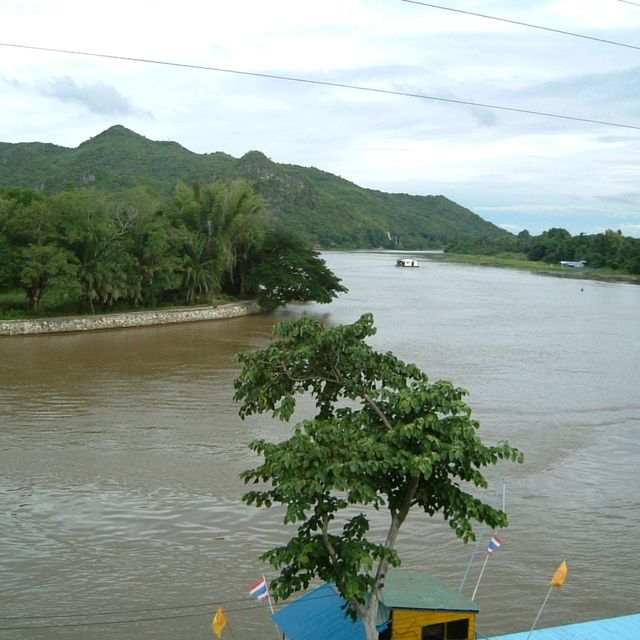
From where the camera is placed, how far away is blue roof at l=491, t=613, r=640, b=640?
25.2ft

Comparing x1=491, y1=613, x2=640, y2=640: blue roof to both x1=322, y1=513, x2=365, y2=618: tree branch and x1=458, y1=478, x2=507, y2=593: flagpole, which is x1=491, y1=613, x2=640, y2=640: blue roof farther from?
x1=322, y1=513, x2=365, y2=618: tree branch

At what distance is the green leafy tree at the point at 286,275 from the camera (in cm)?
3825

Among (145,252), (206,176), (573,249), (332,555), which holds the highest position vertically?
(206,176)

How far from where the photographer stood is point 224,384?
21312 millimetres

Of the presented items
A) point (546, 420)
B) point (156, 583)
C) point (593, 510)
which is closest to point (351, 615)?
point (156, 583)

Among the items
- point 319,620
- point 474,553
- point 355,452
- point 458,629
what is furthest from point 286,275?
point 355,452

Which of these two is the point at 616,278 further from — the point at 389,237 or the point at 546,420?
the point at 389,237

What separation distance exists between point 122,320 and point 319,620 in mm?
26851

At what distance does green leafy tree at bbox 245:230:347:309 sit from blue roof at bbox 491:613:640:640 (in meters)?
30.5

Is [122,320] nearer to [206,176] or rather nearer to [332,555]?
[332,555]

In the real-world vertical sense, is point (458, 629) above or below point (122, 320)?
below

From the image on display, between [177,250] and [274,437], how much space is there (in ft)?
70.4

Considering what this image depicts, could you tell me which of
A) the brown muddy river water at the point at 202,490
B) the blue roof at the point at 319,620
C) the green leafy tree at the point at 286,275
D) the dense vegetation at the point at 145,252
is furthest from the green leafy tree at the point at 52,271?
the blue roof at the point at 319,620

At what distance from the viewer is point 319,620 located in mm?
7035
